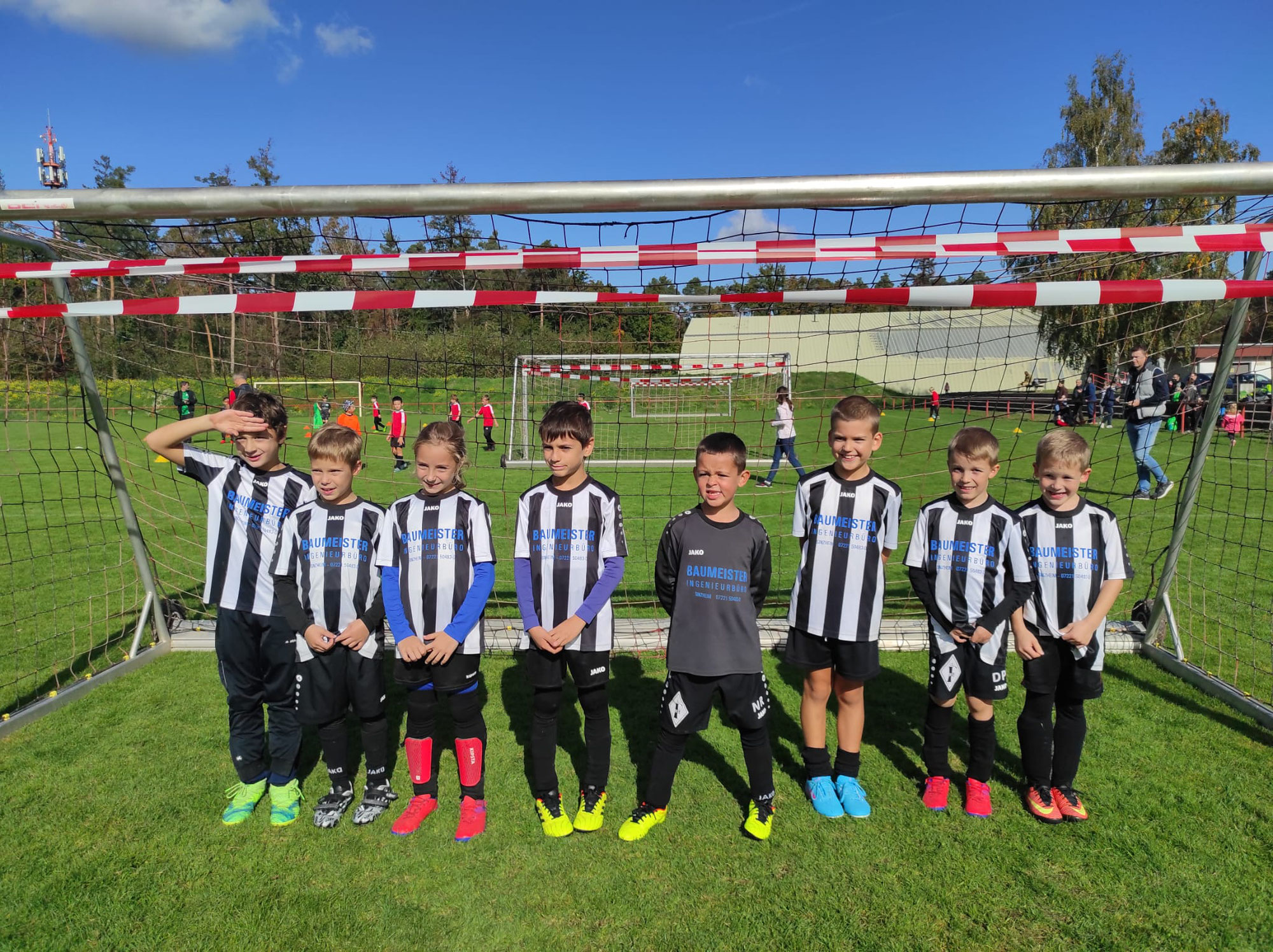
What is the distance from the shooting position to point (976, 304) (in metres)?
2.88

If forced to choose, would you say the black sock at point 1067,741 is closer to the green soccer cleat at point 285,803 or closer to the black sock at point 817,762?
the black sock at point 817,762

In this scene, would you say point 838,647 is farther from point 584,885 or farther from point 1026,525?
point 584,885

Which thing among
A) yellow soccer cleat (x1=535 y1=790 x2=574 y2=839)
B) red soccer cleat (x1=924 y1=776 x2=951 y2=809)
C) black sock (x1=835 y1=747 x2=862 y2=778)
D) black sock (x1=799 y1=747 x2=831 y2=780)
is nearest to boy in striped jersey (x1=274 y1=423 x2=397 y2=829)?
yellow soccer cleat (x1=535 y1=790 x2=574 y2=839)

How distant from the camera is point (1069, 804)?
289 centimetres

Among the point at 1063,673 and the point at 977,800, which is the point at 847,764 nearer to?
the point at 977,800

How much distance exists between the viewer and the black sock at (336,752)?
290cm

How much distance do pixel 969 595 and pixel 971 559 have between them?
0.15 m

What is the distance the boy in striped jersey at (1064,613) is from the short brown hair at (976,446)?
0.72 ft

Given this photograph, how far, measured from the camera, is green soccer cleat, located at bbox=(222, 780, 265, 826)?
290 cm

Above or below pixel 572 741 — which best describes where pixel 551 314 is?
above

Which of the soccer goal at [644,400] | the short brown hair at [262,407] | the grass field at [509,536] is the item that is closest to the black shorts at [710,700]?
the short brown hair at [262,407]

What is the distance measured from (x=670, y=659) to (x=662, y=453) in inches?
487

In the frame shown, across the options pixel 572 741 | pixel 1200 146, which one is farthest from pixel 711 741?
pixel 1200 146

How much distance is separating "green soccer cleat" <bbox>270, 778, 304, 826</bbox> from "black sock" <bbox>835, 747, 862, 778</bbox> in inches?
94.9
